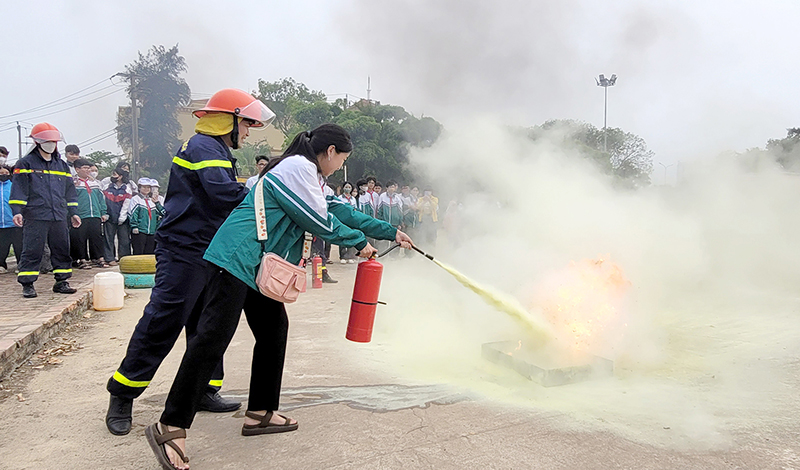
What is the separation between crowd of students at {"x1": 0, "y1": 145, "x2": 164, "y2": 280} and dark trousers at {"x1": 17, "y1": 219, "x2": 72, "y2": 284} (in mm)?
2384

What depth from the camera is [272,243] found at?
115 inches

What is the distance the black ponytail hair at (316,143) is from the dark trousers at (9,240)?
8.03m

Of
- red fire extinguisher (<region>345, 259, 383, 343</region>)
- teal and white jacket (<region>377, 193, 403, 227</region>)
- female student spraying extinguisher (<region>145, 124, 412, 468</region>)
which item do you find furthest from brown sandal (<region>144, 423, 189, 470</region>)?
teal and white jacket (<region>377, 193, 403, 227</region>)

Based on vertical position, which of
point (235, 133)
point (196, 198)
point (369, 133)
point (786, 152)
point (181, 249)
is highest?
point (369, 133)

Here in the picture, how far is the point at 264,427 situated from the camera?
3.23 meters

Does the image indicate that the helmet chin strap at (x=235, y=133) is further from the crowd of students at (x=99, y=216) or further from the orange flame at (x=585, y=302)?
the crowd of students at (x=99, y=216)

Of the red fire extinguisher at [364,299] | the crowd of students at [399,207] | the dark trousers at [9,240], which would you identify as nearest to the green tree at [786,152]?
the crowd of students at [399,207]

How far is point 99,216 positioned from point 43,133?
143 inches

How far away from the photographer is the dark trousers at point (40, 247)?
21.0 ft

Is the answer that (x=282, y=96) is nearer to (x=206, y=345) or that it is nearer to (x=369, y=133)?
(x=369, y=133)

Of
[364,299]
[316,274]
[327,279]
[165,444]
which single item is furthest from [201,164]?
[327,279]

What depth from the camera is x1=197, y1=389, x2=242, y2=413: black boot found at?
3574mm

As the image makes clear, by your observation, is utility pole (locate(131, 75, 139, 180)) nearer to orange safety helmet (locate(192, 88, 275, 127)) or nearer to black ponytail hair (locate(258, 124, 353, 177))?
orange safety helmet (locate(192, 88, 275, 127))

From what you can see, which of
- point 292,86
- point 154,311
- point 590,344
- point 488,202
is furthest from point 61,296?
point 292,86
